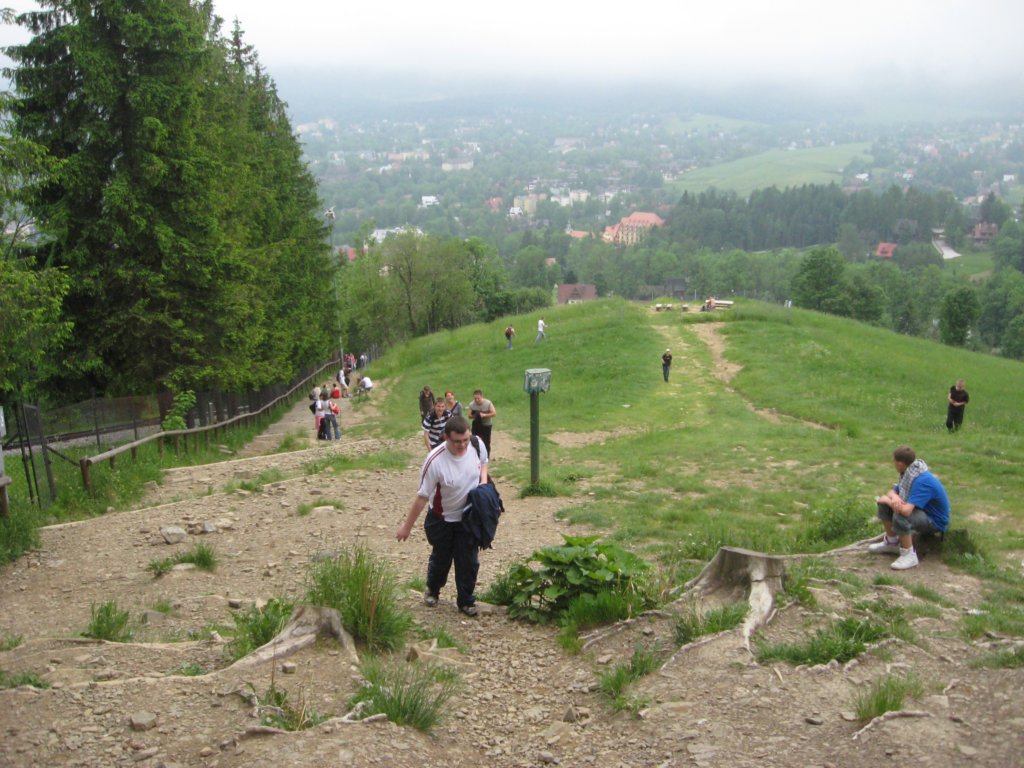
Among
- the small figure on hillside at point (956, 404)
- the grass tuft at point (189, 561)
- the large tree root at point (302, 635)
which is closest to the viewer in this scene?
the large tree root at point (302, 635)

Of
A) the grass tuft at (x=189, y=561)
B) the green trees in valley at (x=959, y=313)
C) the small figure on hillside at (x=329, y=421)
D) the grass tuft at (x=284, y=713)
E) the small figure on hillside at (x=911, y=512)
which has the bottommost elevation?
the green trees in valley at (x=959, y=313)

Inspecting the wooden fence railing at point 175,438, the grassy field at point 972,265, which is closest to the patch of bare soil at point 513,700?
the wooden fence railing at point 175,438

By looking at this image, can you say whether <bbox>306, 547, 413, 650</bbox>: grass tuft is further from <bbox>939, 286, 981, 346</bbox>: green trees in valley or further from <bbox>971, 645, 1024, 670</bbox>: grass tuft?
<bbox>939, 286, 981, 346</bbox>: green trees in valley

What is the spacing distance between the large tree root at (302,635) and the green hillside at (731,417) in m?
4.73

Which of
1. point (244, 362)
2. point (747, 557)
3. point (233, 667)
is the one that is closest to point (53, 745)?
point (233, 667)

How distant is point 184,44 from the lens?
2130 cm

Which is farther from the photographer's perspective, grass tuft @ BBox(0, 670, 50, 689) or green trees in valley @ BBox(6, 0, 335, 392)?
green trees in valley @ BBox(6, 0, 335, 392)

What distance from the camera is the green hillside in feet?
41.3

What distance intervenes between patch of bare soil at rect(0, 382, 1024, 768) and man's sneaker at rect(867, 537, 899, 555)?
329 mm

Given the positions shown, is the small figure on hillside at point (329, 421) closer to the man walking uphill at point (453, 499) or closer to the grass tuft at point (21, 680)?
the man walking uphill at point (453, 499)

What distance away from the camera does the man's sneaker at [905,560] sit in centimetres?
856

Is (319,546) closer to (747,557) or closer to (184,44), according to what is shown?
(747,557)

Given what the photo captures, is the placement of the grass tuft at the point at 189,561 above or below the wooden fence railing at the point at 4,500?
below

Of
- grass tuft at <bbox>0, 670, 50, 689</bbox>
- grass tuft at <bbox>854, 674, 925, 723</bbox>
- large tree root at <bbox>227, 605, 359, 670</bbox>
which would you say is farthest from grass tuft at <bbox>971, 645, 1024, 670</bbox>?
grass tuft at <bbox>0, 670, 50, 689</bbox>
